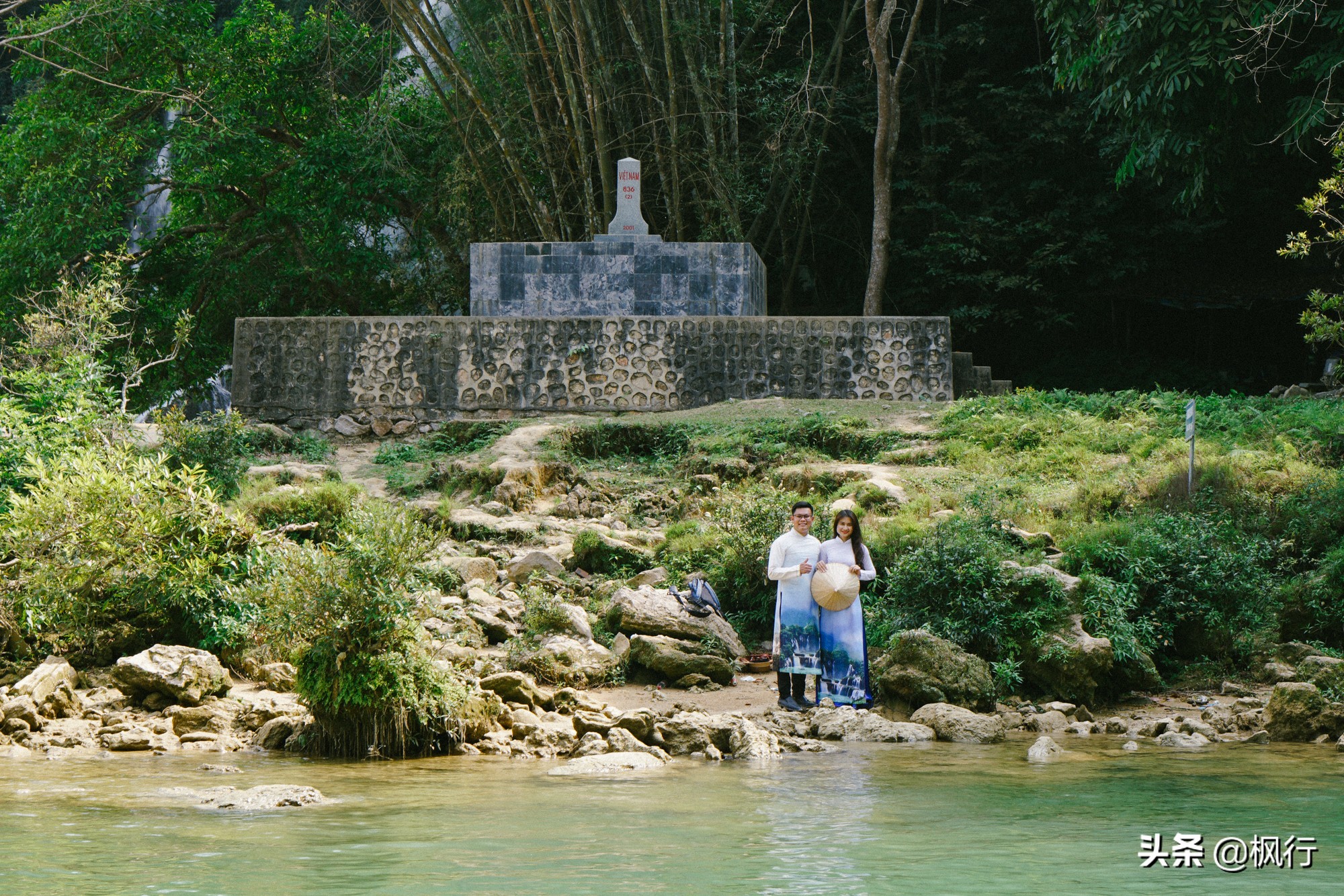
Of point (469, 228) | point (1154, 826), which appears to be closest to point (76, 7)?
point (469, 228)

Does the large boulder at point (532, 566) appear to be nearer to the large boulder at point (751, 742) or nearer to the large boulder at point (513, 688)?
the large boulder at point (513, 688)

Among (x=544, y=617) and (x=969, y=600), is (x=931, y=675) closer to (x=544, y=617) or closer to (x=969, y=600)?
(x=969, y=600)

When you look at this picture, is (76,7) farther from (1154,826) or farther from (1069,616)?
(1154,826)

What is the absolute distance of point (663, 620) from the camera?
29.8 ft

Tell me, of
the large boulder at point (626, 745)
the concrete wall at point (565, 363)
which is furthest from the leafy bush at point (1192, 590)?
the concrete wall at point (565, 363)

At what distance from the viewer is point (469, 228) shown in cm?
2064

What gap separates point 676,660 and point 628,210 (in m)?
9.57

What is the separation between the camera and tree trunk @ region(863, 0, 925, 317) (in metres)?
18.7

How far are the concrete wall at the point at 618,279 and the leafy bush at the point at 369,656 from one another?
993 cm

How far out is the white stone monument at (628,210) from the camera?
17125mm

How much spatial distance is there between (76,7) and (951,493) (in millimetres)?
14255

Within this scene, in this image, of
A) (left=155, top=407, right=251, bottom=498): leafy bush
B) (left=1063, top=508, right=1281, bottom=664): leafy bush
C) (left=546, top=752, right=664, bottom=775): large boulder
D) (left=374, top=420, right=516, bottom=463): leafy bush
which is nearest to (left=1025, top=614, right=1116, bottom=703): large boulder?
(left=1063, top=508, right=1281, bottom=664): leafy bush

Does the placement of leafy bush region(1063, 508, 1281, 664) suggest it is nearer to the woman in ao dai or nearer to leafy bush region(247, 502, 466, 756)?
the woman in ao dai

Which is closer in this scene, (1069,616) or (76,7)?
(1069,616)
